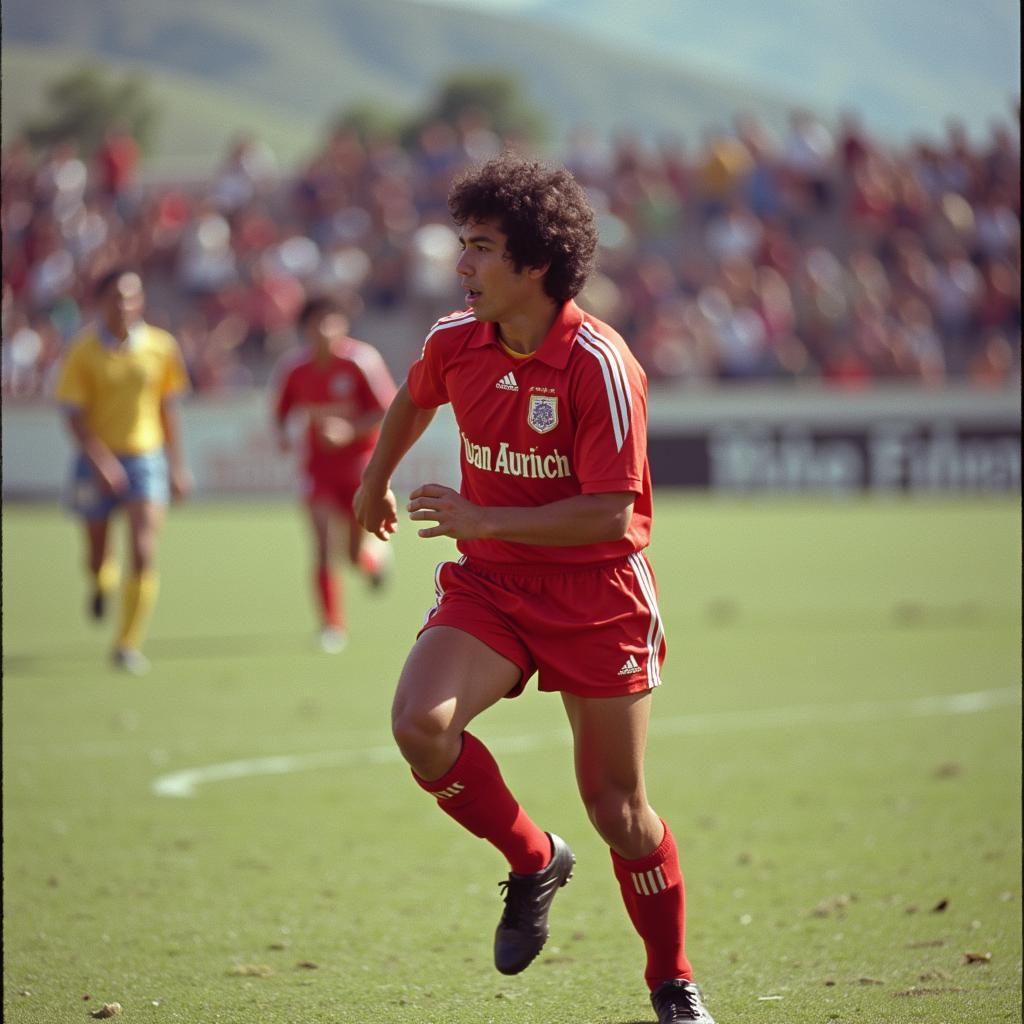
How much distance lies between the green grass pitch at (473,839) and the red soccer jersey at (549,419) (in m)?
1.36

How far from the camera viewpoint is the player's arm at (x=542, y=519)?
4.34 m

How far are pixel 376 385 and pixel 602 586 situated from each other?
794 cm

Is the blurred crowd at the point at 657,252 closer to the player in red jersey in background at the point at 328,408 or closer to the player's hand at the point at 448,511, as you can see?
the player in red jersey in background at the point at 328,408

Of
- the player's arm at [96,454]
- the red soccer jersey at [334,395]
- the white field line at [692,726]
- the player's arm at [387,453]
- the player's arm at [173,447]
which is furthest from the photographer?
the red soccer jersey at [334,395]

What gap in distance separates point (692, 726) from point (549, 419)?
16.6 feet

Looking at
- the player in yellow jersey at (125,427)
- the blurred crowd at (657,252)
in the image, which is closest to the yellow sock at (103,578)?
the player in yellow jersey at (125,427)

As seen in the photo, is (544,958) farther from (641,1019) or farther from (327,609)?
(327,609)

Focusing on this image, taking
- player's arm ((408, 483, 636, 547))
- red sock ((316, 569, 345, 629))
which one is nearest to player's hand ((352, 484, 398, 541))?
player's arm ((408, 483, 636, 547))

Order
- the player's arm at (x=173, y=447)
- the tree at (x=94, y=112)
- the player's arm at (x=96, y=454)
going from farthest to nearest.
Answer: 1. the tree at (x=94, y=112)
2. the player's arm at (x=173, y=447)
3. the player's arm at (x=96, y=454)

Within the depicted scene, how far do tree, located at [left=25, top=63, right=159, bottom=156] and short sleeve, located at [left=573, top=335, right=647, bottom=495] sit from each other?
14111cm

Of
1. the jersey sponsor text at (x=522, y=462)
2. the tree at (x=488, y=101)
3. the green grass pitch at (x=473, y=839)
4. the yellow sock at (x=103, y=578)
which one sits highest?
the tree at (x=488, y=101)

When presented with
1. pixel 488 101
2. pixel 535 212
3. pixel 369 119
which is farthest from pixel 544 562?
pixel 369 119

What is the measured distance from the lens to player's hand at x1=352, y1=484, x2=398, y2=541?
4969 millimetres

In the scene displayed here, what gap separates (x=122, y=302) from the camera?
11.2 m
